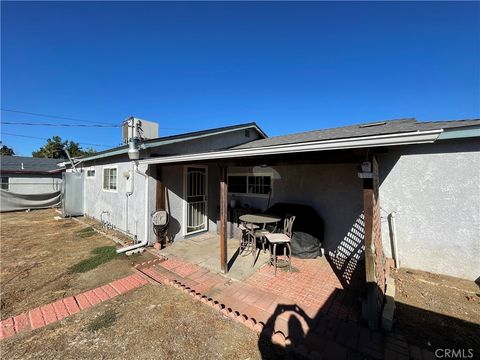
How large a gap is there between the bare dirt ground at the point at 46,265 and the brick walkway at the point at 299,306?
900mm

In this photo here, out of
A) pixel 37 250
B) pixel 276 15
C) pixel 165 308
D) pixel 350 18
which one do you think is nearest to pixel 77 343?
pixel 165 308

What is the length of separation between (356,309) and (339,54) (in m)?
9.78

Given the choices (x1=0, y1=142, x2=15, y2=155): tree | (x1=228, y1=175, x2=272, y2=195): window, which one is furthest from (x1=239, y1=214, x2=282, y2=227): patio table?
(x1=0, y1=142, x2=15, y2=155): tree

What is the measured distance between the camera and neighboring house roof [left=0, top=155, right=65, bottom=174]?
13.2 metres

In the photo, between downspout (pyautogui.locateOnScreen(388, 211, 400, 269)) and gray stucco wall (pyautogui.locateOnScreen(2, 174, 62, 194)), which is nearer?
downspout (pyautogui.locateOnScreen(388, 211, 400, 269))

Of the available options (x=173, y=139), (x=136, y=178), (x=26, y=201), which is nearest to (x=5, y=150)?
(x=26, y=201)

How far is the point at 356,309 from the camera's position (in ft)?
10.3

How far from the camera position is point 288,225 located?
4.95 metres

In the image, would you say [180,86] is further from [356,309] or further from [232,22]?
[356,309]

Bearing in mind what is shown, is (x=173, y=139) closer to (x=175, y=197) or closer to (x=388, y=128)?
(x=175, y=197)

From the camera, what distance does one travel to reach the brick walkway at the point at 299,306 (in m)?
2.44

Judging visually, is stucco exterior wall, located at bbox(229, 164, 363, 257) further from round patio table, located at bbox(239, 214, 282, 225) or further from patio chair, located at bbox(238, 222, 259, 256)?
patio chair, located at bbox(238, 222, 259, 256)

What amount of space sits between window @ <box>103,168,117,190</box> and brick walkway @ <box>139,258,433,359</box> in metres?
4.60

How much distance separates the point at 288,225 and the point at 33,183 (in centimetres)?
1769
